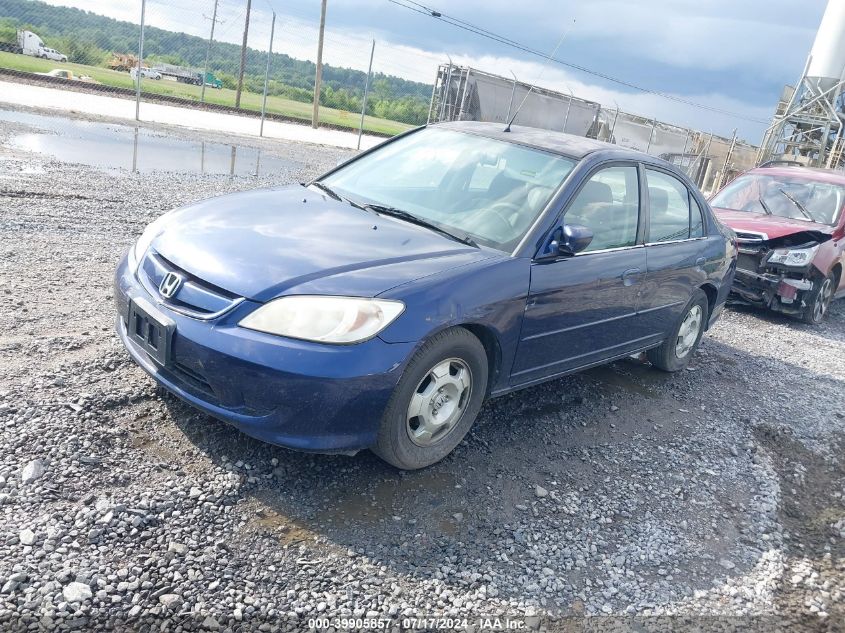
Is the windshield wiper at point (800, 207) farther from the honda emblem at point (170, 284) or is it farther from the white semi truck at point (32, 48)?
the white semi truck at point (32, 48)

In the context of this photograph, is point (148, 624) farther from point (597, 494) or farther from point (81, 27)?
point (81, 27)

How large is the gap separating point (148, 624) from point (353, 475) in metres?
1.26

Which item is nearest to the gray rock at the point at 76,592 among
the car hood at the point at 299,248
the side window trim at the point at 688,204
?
the car hood at the point at 299,248

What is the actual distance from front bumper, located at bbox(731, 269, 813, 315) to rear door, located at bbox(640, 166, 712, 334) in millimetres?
3067

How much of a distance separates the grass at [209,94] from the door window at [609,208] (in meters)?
26.1

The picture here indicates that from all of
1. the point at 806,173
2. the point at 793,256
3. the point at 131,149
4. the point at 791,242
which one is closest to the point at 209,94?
the point at 131,149

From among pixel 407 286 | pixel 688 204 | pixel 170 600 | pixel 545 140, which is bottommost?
pixel 170 600

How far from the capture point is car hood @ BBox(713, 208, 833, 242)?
8.26 metres

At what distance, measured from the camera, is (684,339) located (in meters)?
5.89

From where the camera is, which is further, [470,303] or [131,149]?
[131,149]

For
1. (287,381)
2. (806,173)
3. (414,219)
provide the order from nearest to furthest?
1. (287,381)
2. (414,219)
3. (806,173)

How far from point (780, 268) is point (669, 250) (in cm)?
391

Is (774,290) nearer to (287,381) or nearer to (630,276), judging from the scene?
(630,276)

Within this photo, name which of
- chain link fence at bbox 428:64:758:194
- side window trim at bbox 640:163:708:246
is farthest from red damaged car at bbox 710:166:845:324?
chain link fence at bbox 428:64:758:194
